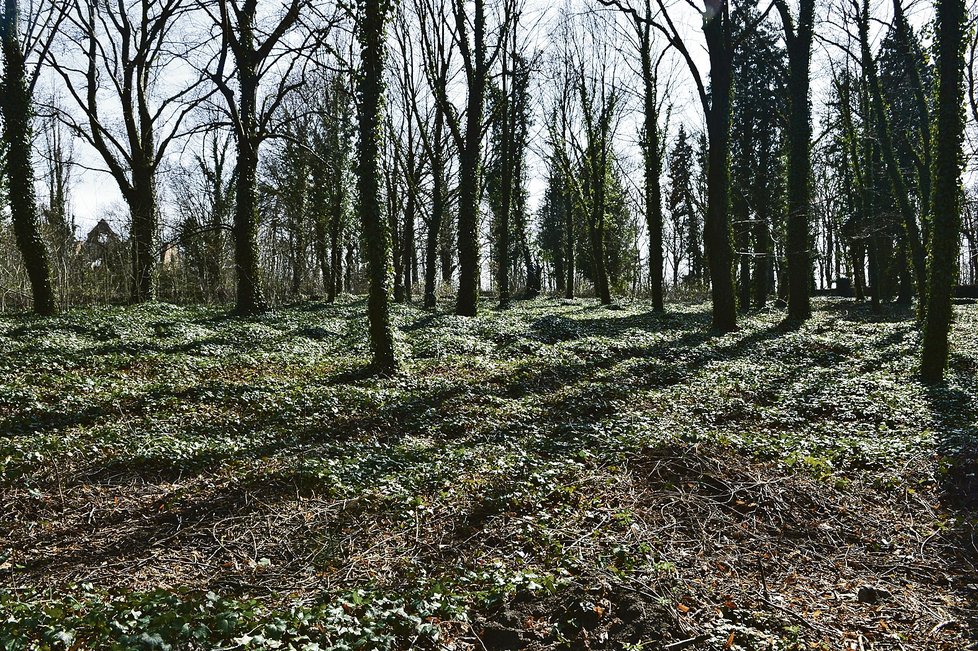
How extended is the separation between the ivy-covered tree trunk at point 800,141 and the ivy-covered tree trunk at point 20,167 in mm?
22703

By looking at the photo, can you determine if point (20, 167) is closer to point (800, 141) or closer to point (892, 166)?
point (800, 141)

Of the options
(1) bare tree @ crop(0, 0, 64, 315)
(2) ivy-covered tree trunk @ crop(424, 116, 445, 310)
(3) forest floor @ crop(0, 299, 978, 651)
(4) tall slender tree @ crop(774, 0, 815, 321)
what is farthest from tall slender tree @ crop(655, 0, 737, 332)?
(1) bare tree @ crop(0, 0, 64, 315)

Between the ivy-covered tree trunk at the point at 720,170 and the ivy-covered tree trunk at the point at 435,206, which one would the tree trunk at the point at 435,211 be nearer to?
the ivy-covered tree trunk at the point at 435,206

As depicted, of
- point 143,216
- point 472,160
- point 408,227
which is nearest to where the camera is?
point 472,160

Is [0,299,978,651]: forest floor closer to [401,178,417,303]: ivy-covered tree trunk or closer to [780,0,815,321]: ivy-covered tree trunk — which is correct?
[780,0,815,321]: ivy-covered tree trunk

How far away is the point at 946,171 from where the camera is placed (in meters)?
9.32

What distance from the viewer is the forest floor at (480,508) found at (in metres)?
3.64

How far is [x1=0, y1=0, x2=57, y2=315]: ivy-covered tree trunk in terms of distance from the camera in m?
15.4

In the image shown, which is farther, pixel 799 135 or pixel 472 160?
pixel 472 160

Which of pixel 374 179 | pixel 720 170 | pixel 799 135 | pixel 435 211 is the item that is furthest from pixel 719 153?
pixel 435 211

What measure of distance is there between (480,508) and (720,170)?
14243 millimetres

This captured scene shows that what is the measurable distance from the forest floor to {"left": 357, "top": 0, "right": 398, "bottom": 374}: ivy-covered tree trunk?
3.18ft

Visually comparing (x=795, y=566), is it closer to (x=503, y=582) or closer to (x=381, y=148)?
(x=503, y=582)

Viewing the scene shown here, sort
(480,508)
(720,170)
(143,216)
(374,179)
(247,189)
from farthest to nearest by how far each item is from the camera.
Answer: (143,216) < (247,189) < (720,170) < (374,179) < (480,508)
